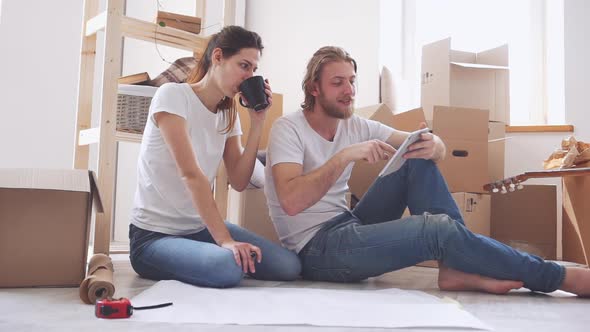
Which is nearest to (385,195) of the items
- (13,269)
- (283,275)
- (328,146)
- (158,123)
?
(328,146)

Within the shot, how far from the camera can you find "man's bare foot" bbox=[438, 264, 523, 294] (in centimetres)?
143

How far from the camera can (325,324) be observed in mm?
998

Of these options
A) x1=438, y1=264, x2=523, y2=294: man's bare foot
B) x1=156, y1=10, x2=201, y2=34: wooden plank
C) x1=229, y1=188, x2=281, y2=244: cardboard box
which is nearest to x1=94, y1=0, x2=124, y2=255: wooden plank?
Answer: x1=156, y1=10, x2=201, y2=34: wooden plank

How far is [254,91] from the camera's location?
156 cm

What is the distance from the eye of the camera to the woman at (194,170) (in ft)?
4.71

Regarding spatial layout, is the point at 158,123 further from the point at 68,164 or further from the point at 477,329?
the point at 68,164

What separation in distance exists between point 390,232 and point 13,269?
868 millimetres

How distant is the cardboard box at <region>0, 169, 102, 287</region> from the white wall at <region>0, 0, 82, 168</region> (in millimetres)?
1504

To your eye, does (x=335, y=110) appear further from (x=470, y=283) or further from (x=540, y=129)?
(x=540, y=129)

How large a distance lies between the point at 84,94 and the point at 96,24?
270 mm

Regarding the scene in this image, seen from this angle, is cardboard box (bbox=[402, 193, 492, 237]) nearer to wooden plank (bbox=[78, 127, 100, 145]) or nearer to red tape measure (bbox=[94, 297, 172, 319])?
wooden plank (bbox=[78, 127, 100, 145])

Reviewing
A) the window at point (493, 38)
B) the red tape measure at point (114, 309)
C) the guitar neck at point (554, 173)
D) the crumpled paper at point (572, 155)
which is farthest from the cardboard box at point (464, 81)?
the red tape measure at point (114, 309)

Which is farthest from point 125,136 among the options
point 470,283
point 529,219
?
point 529,219

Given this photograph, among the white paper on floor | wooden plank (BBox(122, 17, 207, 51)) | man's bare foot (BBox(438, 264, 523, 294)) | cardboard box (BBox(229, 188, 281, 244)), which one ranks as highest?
wooden plank (BBox(122, 17, 207, 51))
